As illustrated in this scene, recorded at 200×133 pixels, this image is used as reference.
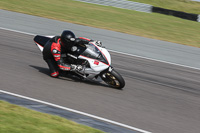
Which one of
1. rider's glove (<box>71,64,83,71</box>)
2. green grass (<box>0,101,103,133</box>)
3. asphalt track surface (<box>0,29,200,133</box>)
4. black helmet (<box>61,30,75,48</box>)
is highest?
black helmet (<box>61,30,75,48</box>)

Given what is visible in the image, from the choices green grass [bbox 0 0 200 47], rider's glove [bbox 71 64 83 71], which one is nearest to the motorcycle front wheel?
rider's glove [bbox 71 64 83 71]

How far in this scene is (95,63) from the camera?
26.7 ft

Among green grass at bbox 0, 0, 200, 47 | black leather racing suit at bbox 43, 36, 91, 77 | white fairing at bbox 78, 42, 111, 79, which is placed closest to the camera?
white fairing at bbox 78, 42, 111, 79

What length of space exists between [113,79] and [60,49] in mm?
1636

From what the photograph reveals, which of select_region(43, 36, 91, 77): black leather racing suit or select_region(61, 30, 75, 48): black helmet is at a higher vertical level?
select_region(61, 30, 75, 48): black helmet

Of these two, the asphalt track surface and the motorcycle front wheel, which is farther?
the motorcycle front wheel

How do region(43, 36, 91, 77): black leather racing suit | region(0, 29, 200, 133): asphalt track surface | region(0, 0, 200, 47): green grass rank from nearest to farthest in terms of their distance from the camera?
1. region(0, 29, 200, 133): asphalt track surface
2. region(43, 36, 91, 77): black leather racing suit
3. region(0, 0, 200, 47): green grass

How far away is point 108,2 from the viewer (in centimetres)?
2583

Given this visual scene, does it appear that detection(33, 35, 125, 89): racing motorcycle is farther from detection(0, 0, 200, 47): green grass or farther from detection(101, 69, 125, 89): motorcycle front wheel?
detection(0, 0, 200, 47): green grass

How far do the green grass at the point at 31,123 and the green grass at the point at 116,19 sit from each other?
11.8m

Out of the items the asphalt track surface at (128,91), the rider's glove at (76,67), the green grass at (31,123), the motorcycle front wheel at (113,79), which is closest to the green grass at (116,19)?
the asphalt track surface at (128,91)

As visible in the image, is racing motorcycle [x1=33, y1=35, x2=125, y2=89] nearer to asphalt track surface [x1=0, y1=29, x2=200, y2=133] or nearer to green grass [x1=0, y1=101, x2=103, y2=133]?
asphalt track surface [x1=0, y1=29, x2=200, y2=133]

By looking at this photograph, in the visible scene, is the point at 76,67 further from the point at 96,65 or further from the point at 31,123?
the point at 31,123

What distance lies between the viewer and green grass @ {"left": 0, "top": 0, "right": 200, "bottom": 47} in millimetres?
17777
